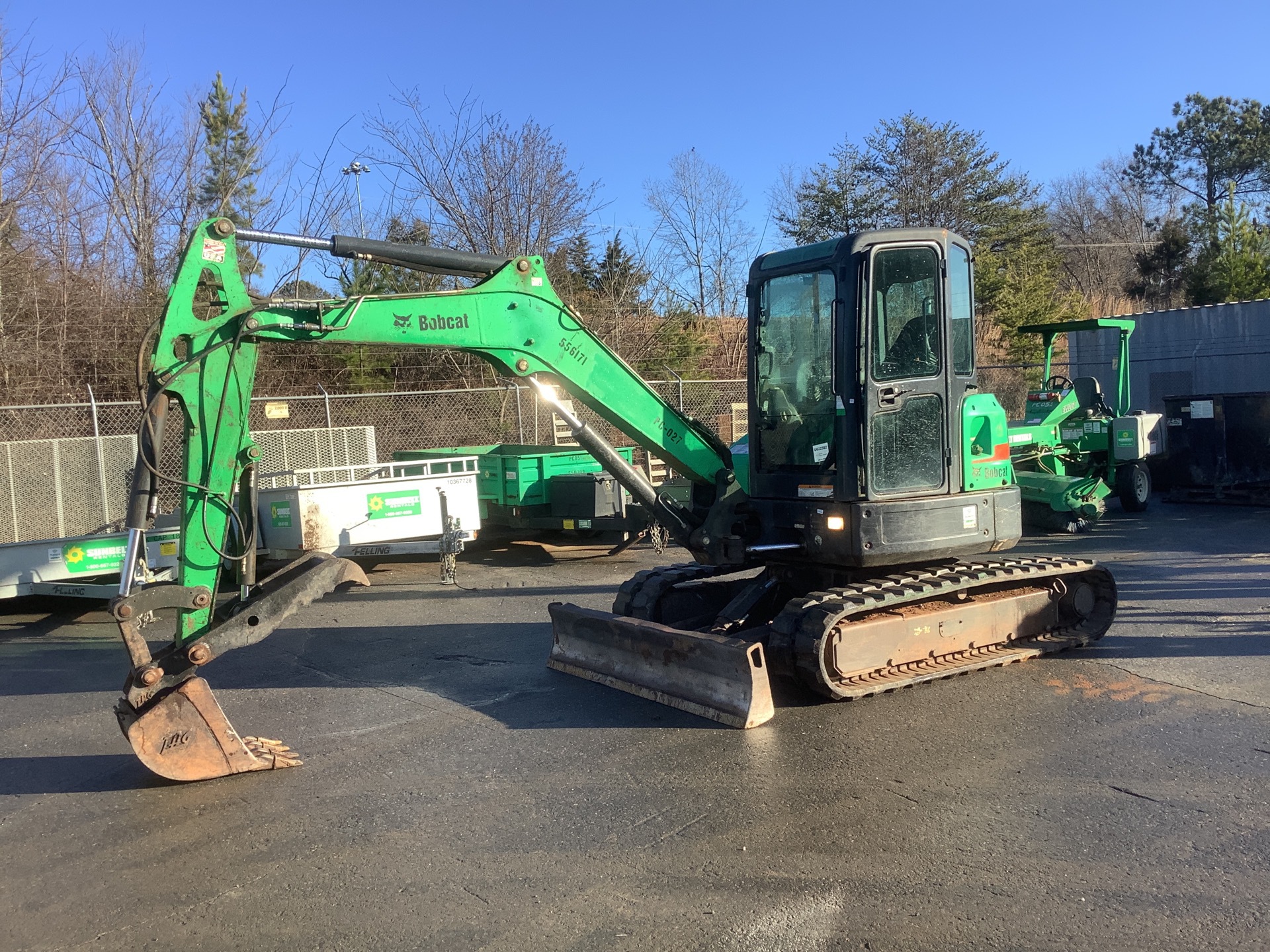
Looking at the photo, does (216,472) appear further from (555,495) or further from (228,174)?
(228,174)

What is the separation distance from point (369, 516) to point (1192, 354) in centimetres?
1733

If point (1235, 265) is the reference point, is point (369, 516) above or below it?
below

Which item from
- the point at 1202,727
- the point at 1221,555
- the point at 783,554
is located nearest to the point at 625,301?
the point at 1221,555

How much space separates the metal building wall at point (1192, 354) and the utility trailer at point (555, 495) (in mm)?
11844

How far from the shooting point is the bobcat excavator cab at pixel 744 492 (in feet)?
18.4

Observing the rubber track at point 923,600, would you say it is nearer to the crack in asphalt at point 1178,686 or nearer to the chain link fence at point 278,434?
the crack in asphalt at point 1178,686

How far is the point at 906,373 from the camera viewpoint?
22.6 ft

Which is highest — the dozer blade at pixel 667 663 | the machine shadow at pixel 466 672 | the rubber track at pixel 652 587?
the rubber track at pixel 652 587

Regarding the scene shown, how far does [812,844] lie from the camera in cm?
459

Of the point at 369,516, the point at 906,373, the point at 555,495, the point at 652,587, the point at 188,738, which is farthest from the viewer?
the point at 555,495

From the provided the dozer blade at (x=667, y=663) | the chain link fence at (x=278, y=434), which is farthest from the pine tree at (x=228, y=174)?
the dozer blade at (x=667, y=663)

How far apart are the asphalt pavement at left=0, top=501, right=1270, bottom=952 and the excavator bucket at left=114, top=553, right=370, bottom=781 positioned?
0.15m

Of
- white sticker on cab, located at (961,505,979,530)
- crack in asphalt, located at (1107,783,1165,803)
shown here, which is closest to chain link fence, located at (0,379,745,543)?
white sticker on cab, located at (961,505,979,530)

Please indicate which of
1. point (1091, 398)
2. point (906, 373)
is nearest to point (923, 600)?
point (906, 373)
